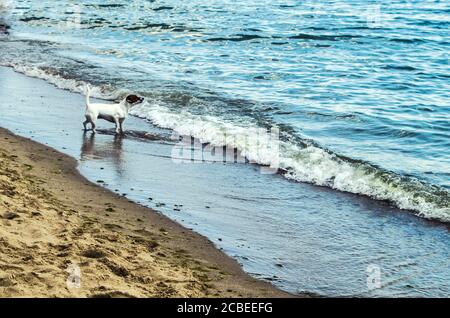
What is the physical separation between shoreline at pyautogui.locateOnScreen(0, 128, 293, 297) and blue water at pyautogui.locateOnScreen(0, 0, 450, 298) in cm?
246

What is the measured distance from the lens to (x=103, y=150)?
10344mm

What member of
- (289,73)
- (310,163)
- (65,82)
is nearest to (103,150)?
(310,163)

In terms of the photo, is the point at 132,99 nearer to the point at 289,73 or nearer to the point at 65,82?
the point at 65,82

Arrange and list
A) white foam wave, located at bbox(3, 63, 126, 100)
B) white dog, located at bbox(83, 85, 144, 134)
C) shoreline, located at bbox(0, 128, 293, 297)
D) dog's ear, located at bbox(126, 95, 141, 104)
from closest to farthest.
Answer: shoreline, located at bbox(0, 128, 293, 297) < white dog, located at bbox(83, 85, 144, 134) < dog's ear, located at bbox(126, 95, 141, 104) < white foam wave, located at bbox(3, 63, 126, 100)

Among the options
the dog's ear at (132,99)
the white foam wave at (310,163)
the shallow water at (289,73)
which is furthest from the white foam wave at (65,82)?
the dog's ear at (132,99)

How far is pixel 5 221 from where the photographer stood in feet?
21.1

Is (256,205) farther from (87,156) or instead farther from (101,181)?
(87,156)

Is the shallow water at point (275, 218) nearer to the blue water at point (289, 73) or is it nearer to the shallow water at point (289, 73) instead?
the blue water at point (289, 73)

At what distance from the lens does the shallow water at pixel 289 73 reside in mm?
10469

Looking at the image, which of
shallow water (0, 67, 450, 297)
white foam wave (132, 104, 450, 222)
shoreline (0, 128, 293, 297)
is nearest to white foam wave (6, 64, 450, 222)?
white foam wave (132, 104, 450, 222)

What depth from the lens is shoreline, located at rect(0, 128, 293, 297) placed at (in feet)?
18.1

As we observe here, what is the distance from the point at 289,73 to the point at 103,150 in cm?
790

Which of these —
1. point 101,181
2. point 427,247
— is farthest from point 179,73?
point 427,247

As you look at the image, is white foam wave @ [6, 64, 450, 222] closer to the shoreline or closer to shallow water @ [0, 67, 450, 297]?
shallow water @ [0, 67, 450, 297]
